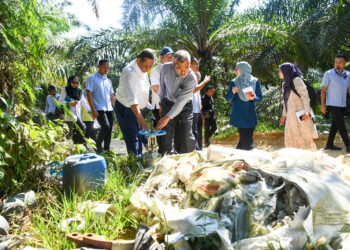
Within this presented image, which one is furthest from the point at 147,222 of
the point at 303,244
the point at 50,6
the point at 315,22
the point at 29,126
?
the point at 315,22

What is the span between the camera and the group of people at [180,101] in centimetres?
446

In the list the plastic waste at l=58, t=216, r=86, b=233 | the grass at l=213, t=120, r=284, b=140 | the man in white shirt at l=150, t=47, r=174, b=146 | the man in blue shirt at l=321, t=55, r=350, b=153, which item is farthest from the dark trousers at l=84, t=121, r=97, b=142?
the grass at l=213, t=120, r=284, b=140

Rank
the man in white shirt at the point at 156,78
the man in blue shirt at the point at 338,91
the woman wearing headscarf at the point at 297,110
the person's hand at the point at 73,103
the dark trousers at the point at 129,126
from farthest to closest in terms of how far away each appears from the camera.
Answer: the person's hand at the point at 73,103 → the man in blue shirt at the point at 338,91 → the man in white shirt at the point at 156,78 → the woman wearing headscarf at the point at 297,110 → the dark trousers at the point at 129,126

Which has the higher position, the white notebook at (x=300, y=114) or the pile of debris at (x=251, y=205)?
the white notebook at (x=300, y=114)

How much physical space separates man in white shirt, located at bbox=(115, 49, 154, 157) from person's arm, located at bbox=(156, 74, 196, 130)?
0.91 ft

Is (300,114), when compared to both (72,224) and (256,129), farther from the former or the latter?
(256,129)

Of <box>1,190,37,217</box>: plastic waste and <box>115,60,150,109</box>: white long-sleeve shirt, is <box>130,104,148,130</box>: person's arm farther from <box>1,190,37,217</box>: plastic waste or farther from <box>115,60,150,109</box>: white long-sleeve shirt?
<box>1,190,37,217</box>: plastic waste

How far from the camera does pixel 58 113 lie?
23.8 ft

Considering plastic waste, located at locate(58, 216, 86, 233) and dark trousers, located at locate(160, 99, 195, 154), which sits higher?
dark trousers, located at locate(160, 99, 195, 154)

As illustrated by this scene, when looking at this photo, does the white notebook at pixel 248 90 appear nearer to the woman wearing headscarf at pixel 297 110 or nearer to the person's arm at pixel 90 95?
the woman wearing headscarf at pixel 297 110

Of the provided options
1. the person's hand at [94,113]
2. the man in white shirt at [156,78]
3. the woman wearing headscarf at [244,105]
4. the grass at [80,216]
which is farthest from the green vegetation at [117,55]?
the woman wearing headscarf at [244,105]

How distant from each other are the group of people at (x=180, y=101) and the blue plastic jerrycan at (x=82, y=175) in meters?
0.62

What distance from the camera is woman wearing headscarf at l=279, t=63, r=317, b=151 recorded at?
204 inches

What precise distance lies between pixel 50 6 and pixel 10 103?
4.35ft
